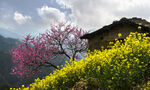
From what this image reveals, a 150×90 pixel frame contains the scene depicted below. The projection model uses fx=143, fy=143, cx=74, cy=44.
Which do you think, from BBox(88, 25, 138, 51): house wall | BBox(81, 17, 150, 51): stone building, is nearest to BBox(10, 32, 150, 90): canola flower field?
BBox(81, 17, 150, 51): stone building

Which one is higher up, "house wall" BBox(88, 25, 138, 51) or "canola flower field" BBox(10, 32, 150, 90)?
"house wall" BBox(88, 25, 138, 51)

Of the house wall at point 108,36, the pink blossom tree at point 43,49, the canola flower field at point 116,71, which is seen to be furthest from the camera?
the pink blossom tree at point 43,49

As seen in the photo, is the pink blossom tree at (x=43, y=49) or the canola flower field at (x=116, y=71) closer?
the canola flower field at (x=116, y=71)

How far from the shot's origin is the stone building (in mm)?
8939

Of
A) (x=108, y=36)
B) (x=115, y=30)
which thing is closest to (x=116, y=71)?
(x=115, y=30)

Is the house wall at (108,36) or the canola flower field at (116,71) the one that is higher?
the house wall at (108,36)

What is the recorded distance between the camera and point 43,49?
55.2ft

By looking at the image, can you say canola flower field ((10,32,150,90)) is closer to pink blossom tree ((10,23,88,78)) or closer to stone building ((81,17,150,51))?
stone building ((81,17,150,51))

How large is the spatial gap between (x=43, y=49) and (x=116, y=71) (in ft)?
44.4

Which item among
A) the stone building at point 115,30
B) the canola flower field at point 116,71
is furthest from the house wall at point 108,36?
the canola flower field at point 116,71

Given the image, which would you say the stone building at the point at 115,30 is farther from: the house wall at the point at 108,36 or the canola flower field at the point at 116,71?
the canola flower field at the point at 116,71

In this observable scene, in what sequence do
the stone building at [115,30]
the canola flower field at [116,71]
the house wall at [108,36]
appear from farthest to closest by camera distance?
the house wall at [108,36] → the stone building at [115,30] → the canola flower field at [116,71]

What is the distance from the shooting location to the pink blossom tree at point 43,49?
619 inches

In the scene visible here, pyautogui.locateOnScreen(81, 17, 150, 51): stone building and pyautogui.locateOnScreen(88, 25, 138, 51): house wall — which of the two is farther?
pyautogui.locateOnScreen(88, 25, 138, 51): house wall
